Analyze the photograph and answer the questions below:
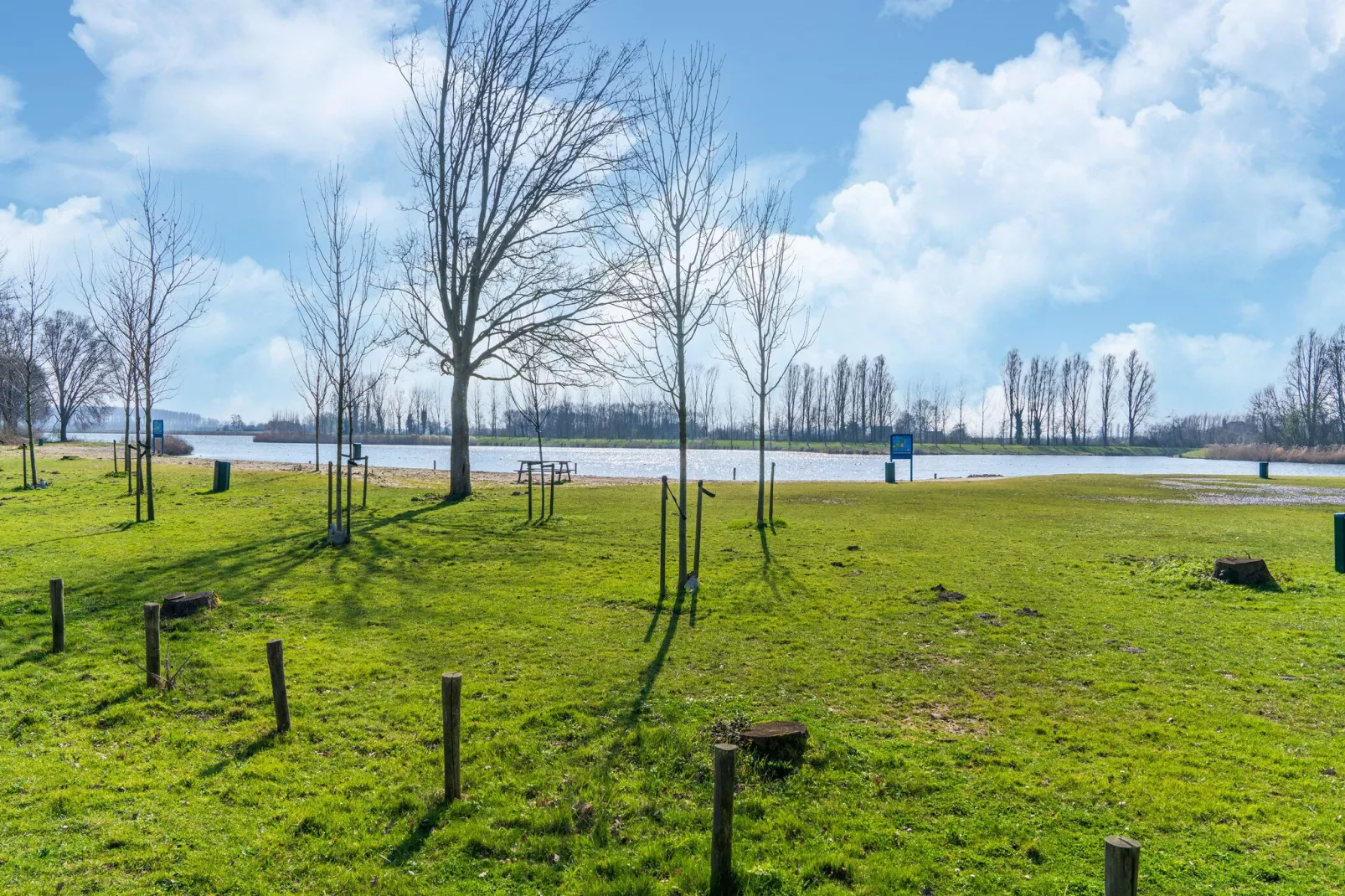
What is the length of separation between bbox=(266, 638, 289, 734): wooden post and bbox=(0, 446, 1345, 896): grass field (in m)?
0.17

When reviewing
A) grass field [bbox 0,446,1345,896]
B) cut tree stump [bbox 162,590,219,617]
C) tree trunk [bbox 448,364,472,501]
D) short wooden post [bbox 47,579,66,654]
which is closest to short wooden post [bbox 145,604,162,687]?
grass field [bbox 0,446,1345,896]

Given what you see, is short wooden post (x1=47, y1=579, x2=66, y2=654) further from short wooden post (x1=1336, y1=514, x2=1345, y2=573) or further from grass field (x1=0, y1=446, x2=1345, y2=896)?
short wooden post (x1=1336, y1=514, x2=1345, y2=573)

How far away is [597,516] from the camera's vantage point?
22188 millimetres

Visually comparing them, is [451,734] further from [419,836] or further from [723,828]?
[723,828]

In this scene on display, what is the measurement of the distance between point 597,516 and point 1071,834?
59.0 ft

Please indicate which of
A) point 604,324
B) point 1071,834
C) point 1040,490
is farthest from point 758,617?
point 1040,490

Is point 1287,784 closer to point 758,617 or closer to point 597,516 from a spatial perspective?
point 758,617

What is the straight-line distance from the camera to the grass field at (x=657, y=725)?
15.4ft

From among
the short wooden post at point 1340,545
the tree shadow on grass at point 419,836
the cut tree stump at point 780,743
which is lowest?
the tree shadow on grass at point 419,836

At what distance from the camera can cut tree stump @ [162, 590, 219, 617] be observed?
976 cm

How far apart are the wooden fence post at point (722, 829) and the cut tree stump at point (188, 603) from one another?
8.81 metres

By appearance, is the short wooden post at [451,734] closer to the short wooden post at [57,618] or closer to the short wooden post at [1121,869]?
the short wooden post at [1121,869]

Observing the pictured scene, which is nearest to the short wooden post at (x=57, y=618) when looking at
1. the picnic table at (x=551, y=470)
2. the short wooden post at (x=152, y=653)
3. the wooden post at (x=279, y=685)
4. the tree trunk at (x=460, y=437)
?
the short wooden post at (x=152, y=653)

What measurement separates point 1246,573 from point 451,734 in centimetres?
1388
